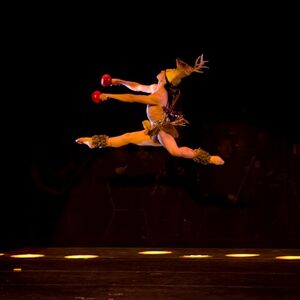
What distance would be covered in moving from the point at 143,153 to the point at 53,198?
1180 millimetres

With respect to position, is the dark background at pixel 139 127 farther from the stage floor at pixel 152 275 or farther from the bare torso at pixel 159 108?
the bare torso at pixel 159 108

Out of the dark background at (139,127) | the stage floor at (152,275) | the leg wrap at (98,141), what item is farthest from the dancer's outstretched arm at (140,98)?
the dark background at (139,127)

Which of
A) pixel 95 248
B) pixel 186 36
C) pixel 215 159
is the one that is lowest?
pixel 95 248

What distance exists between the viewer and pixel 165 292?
15.8ft

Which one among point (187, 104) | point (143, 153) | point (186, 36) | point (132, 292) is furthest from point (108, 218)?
point (132, 292)

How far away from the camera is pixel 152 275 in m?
5.65

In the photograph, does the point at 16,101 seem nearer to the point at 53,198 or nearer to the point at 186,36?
the point at 53,198

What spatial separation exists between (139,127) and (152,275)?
3107 millimetres

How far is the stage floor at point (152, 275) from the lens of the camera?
475 cm

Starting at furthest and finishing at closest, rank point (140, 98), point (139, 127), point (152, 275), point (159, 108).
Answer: point (139, 127) → point (159, 108) → point (140, 98) → point (152, 275)

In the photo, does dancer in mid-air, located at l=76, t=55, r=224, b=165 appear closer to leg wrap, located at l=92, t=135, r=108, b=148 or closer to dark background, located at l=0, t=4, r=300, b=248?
leg wrap, located at l=92, t=135, r=108, b=148

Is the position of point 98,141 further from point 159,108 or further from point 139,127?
point 139,127

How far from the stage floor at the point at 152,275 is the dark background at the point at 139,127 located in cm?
92

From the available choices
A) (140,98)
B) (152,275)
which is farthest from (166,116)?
(152,275)
